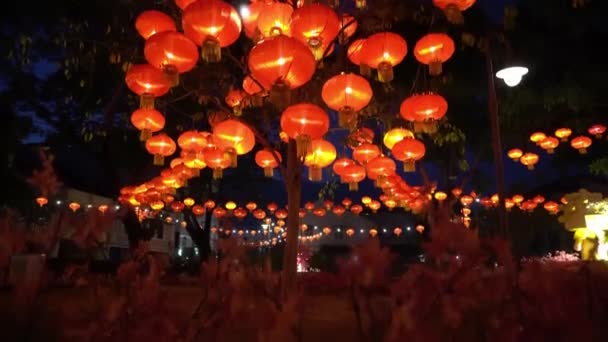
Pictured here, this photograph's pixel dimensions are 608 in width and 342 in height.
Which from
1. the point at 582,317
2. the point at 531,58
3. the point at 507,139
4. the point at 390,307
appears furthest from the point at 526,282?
the point at 507,139

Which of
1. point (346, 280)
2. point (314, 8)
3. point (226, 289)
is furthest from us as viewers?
point (314, 8)

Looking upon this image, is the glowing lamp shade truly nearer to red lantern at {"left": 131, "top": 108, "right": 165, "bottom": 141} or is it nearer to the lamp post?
the lamp post

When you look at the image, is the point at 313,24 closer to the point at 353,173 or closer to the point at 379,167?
the point at 379,167

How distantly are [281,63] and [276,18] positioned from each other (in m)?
0.99

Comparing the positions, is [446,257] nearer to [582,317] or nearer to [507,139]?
[582,317]

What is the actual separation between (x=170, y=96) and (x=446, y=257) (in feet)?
23.6

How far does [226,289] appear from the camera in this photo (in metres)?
2.32

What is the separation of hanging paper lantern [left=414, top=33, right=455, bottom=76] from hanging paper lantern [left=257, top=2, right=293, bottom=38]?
5.75 feet

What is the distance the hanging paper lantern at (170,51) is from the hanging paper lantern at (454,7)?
8.87ft

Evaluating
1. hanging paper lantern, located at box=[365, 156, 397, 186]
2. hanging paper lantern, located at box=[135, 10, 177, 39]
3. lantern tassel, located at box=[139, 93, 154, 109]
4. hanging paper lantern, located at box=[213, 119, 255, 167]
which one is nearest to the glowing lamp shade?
hanging paper lantern, located at box=[365, 156, 397, 186]

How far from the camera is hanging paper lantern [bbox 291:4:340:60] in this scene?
16.4 ft

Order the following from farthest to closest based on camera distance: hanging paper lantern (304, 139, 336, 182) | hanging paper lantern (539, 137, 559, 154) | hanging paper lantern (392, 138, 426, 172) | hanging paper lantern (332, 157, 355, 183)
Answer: hanging paper lantern (539, 137, 559, 154) < hanging paper lantern (332, 157, 355, 183) < hanging paper lantern (392, 138, 426, 172) < hanging paper lantern (304, 139, 336, 182)

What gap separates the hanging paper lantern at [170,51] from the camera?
204 inches

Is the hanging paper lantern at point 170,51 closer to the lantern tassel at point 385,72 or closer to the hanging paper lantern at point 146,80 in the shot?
the hanging paper lantern at point 146,80
